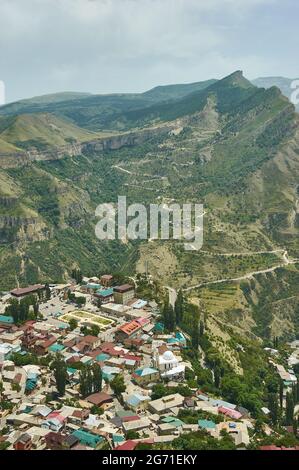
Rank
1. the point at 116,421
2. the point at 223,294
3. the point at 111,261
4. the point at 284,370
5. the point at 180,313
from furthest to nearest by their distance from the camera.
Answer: the point at 111,261, the point at 223,294, the point at 284,370, the point at 180,313, the point at 116,421

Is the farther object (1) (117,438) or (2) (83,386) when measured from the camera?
(2) (83,386)

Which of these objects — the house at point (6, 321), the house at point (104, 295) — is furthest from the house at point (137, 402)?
the house at point (104, 295)

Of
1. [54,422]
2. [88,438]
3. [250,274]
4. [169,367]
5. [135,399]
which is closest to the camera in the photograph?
[88,438]

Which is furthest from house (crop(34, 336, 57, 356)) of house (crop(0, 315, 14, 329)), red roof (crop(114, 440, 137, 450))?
red roof (crop(114, 440, 137, 450))

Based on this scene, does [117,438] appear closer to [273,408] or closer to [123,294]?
[273,408]

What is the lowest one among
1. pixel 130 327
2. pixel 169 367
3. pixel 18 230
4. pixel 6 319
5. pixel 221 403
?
pixel 221 403

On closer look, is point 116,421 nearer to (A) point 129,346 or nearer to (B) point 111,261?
(A) point 129,346

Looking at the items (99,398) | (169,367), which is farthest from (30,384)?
(169,367)
